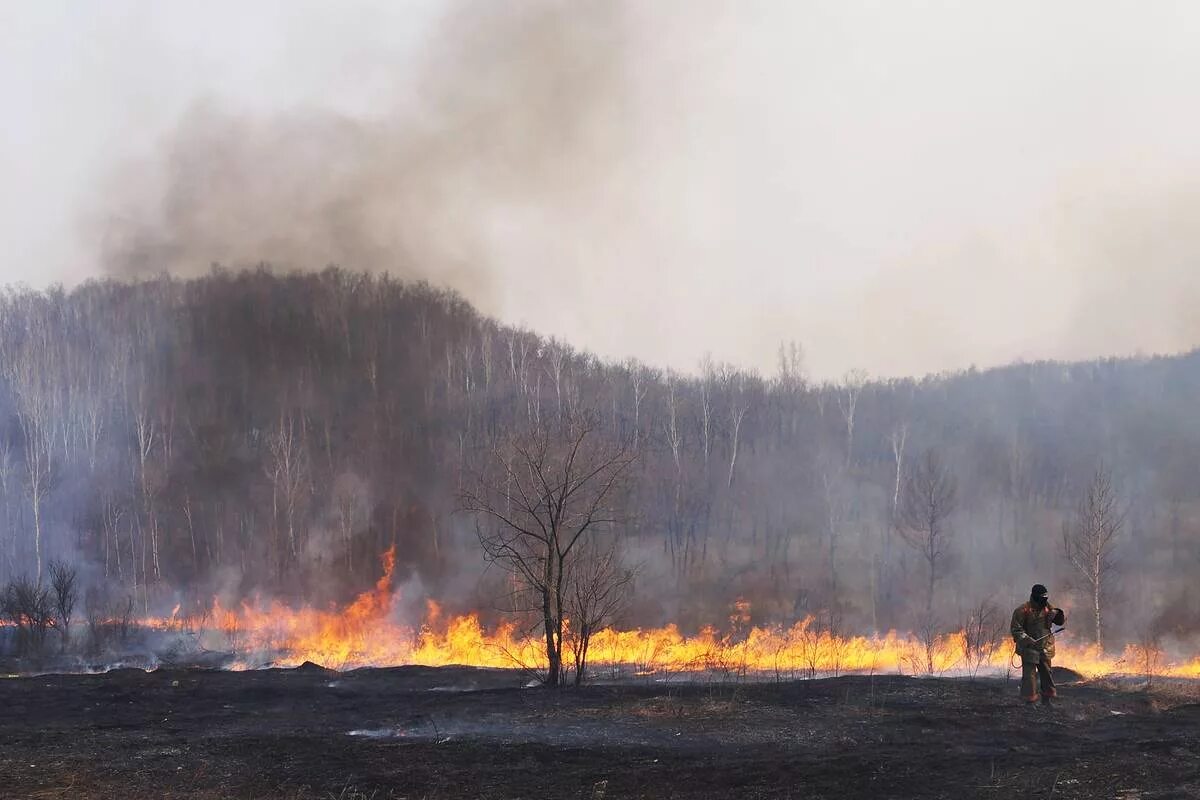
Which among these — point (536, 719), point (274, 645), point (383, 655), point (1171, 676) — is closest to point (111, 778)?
point (536, 719)

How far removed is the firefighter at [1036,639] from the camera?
15477 mm

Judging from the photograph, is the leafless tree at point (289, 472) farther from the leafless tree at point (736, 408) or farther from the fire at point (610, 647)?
the leafless tree at point (736, 408)

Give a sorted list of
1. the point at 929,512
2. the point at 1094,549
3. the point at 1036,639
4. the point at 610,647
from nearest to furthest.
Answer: the point at 1036,639 < the point at 610,647 < the point at 1094,549 < the point at 929,512

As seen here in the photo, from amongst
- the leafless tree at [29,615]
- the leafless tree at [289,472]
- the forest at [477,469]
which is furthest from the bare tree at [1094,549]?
the leafless tree at [289,472]

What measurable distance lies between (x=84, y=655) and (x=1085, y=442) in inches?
2734

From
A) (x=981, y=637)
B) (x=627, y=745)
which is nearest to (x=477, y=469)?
(x=981, y=637)

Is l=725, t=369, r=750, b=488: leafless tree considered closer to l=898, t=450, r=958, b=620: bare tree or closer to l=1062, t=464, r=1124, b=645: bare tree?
l=898, t=450, r=958, b=620: bare tree

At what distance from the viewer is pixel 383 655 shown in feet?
131

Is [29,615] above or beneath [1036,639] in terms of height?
beneath

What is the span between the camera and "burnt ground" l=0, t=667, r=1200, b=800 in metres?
10.7

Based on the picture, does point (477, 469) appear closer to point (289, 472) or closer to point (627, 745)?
point (289, 472)

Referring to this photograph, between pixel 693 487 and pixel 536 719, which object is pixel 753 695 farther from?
pixel 693 487

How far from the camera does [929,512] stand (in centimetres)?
5288

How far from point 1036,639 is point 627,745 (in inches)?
297
